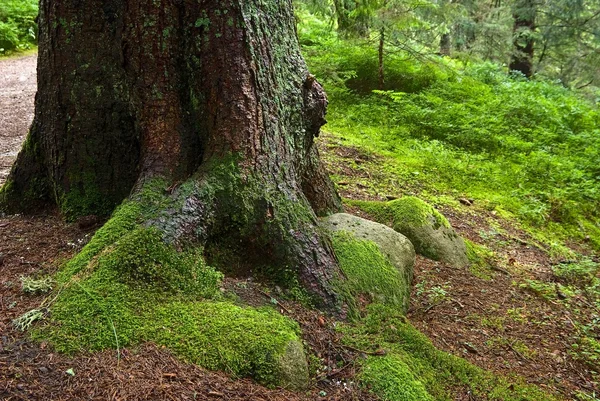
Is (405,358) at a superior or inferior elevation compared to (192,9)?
inferior

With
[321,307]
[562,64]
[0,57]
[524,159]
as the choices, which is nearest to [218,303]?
[321,307]

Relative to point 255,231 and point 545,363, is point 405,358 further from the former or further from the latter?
point 545,363

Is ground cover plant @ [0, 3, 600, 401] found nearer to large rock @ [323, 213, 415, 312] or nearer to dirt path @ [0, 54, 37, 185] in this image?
large rock @ [323, 213, 415, 312]

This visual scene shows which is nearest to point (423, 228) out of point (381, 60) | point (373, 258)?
point (373, 258)

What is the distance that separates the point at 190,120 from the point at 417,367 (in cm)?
227

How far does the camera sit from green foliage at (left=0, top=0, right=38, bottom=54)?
1459 cm

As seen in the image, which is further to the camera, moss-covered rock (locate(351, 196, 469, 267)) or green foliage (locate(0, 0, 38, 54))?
green foliage (locate(0, 0, 38, 54))

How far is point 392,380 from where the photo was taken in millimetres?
2805

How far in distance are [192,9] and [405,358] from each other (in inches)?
106

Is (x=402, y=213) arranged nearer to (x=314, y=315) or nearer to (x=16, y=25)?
(x=314, y=315)

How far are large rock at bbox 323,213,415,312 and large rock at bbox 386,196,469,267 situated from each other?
0.65 meters

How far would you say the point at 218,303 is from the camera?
284cm

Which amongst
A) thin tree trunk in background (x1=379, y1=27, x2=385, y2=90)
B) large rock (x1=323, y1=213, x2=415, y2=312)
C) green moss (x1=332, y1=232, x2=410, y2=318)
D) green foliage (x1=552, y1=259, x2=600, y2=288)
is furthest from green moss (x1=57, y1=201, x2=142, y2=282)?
thin tree trunk in background (x1=379, y1=27, x2=385, y2=90)

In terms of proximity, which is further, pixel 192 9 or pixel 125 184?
pixel 125 184
